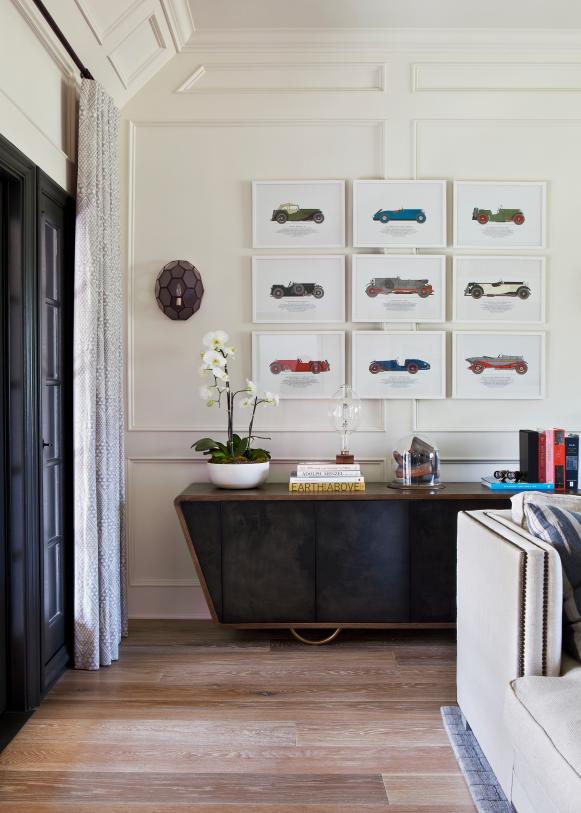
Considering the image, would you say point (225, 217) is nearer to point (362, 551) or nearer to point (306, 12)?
point (306, 12)

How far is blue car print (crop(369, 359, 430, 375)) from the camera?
3.09m

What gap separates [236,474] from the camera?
2795 millimetres

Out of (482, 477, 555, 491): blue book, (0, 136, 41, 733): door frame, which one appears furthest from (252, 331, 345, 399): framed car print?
(0, 136, 41, 733): door frame

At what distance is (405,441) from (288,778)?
1.56 m

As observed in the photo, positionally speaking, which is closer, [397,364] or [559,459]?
[559,459]

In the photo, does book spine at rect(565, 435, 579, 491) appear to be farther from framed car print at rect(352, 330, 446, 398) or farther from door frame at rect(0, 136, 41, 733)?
door frame at rect(0, 136, 41, 733)

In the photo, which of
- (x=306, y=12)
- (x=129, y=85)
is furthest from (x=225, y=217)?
(x=306, y=12)

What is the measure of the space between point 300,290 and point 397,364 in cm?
61

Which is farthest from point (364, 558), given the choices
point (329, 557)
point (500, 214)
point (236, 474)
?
point (500, 214)

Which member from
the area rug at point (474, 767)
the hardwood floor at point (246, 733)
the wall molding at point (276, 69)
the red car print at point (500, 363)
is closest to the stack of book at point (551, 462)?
the red car print at point (500, 363)

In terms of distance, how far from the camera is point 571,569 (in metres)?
1.63

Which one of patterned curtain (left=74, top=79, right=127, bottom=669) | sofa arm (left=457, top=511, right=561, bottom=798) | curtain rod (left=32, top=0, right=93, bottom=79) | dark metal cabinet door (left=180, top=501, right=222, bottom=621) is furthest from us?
dark metal cabinet door (left=180, top=501, right=222, bottom=621)

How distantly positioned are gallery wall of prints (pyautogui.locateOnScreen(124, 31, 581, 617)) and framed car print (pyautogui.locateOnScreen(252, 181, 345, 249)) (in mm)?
10

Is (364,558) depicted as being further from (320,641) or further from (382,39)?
(382,39)
